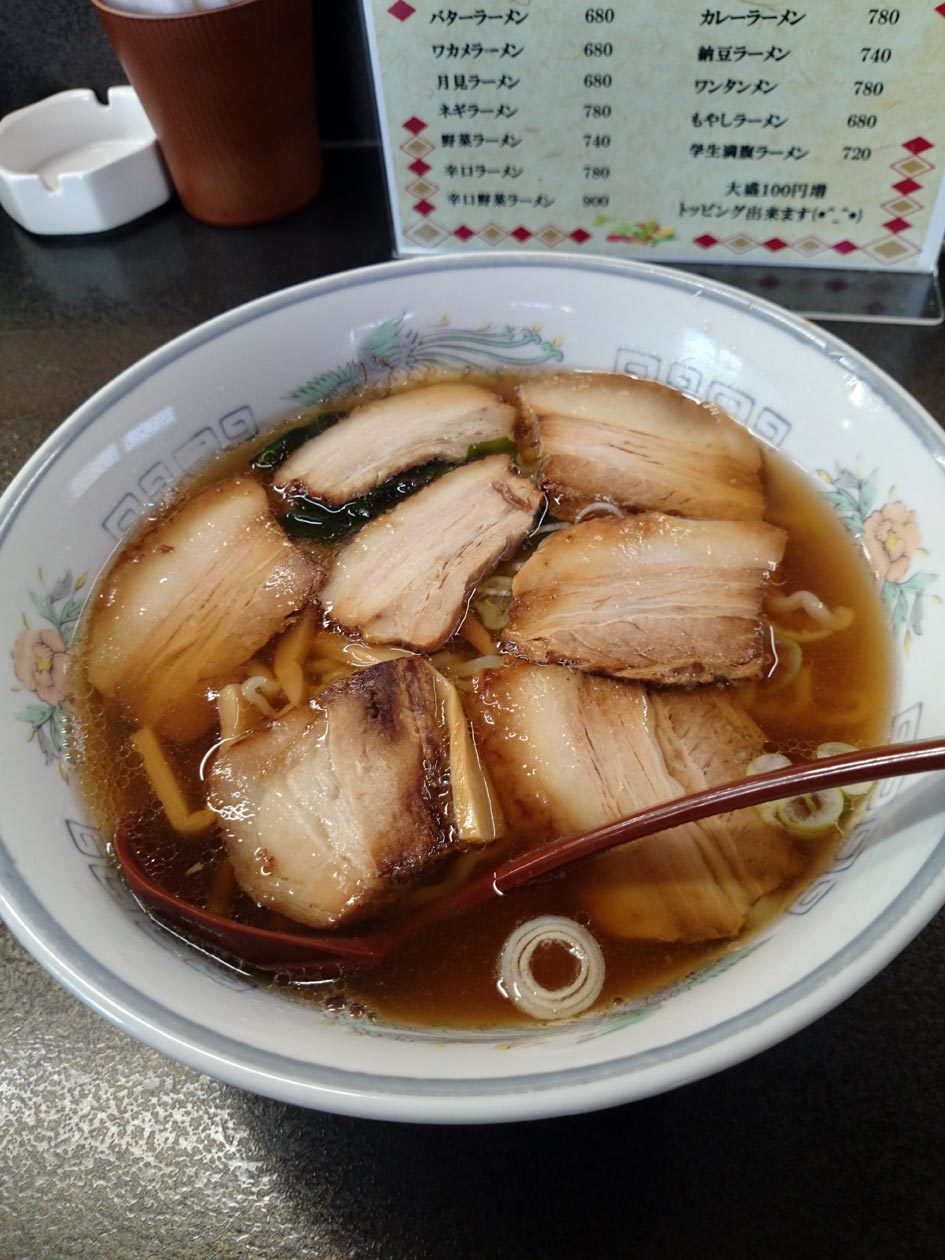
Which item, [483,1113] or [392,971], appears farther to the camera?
[392,971]

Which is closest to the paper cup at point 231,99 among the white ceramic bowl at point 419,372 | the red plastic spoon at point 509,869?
the white ceramic bowl at point 419,372

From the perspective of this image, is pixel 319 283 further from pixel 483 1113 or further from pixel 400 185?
pixel 483 1113

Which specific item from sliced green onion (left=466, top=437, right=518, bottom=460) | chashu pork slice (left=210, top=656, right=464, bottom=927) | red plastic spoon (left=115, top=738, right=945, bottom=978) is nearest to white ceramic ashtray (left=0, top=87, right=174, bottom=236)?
sliced green onion (left=466, top=437, right=518, bottom=460)

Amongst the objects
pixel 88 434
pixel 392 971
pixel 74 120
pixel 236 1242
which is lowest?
pixel 236 1242

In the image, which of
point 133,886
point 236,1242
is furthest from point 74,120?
point 236,1242

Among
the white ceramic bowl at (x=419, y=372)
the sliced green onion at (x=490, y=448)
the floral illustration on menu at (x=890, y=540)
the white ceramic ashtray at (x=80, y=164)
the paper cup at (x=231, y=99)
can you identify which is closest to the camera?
the white ceramic bowl at (x=419, y=372)

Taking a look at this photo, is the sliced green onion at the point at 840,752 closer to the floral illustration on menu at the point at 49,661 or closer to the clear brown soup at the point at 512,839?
the clear brown soup at the point at 512,839
